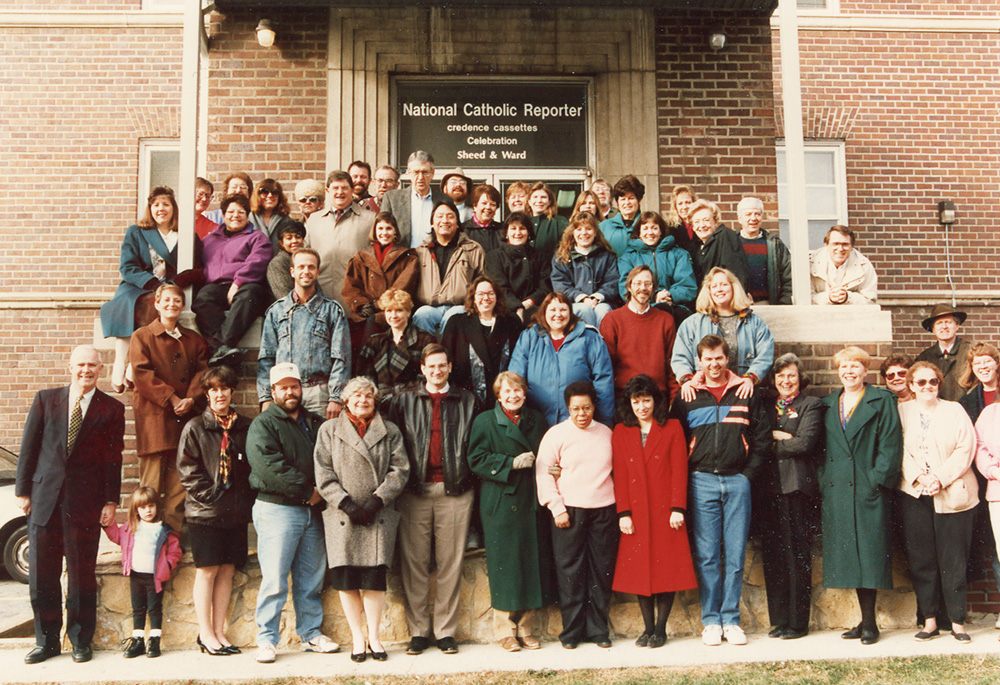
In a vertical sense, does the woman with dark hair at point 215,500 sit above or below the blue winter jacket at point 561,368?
below

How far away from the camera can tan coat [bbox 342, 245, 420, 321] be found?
20.9ft

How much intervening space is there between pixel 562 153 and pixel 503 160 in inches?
24.5

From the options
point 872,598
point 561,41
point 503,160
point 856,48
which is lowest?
point 872,598

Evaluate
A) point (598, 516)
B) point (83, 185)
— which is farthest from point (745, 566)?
point (83, 185)

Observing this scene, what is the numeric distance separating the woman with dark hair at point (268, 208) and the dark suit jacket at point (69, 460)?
180 cm

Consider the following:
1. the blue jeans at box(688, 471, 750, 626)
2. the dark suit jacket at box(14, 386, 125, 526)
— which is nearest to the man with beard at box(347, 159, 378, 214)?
the dark suit jacket at box(14, 386, 125, 526)

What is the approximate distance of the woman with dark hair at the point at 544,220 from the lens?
22.4 ft

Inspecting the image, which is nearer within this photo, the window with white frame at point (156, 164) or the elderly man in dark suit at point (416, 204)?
the elderly man in dark suit at point (416, 204)

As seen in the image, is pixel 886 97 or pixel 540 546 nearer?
pixel 540 546

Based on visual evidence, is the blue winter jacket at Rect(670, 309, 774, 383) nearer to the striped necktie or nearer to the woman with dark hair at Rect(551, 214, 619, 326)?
the woman with dark hair at Rect(551, 214, 619, 326)

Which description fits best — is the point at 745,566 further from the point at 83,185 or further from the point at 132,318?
the point at 83,185

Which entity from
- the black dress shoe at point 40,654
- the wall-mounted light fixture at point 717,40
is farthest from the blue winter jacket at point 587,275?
the black dress shoe at point 40,654

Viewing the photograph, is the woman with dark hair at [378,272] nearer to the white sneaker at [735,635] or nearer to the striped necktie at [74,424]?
the striped necktie at [74,424]

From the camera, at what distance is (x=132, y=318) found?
20.8 feet
